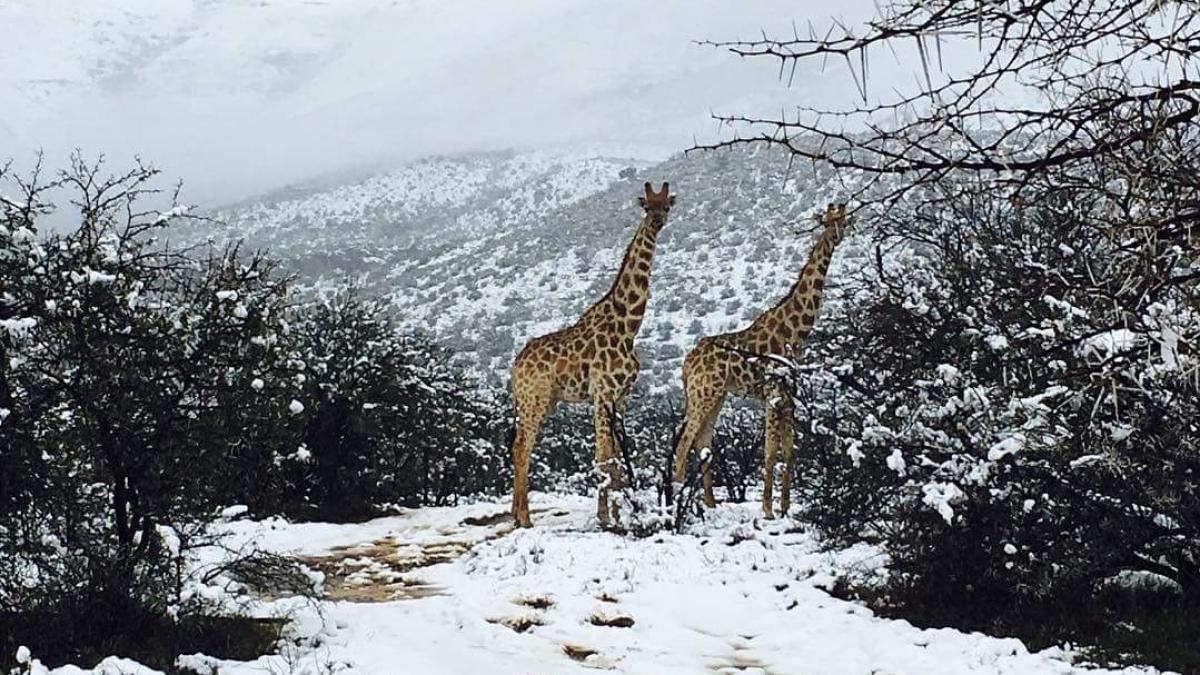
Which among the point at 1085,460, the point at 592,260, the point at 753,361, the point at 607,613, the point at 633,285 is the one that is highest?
the point at 592,260

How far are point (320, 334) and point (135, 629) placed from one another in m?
9.94

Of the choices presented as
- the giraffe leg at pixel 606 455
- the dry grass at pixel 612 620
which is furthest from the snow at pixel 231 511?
the giraffe leg at pixel 606 455

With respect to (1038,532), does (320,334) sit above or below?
above

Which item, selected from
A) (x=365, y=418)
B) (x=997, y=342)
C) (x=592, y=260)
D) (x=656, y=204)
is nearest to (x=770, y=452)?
(x=656, y=204)

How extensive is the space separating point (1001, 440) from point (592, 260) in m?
72.4

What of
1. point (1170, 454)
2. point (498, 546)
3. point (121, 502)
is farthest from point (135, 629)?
point (1170, 454)

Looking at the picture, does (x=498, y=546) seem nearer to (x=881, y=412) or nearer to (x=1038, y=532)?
(x=881, y=412)

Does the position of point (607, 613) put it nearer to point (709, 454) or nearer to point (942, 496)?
point (942, 496)

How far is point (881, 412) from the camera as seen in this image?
8.20 meters

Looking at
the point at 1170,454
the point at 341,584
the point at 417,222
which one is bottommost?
the point at 341,584

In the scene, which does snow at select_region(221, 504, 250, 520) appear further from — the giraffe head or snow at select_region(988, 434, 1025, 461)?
the giraffe head

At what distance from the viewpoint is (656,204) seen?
12148mm

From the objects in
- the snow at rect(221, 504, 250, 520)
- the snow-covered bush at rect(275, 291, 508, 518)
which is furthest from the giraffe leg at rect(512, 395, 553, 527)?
the snow at rect(221, 504, 250, 520)

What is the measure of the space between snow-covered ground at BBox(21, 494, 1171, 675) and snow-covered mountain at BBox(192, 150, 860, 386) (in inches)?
572
